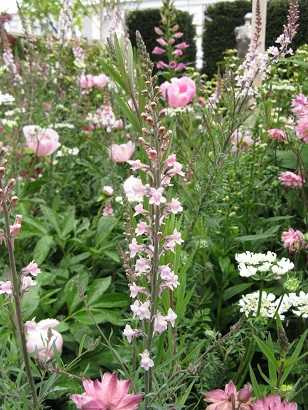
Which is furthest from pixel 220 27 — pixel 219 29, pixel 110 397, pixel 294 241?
pixel 110 397

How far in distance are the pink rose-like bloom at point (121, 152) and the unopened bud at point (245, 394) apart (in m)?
1.43

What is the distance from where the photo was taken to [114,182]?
6.84 feet

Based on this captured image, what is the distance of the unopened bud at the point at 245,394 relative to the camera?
777mm

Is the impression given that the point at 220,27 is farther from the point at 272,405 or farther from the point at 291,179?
the point at 272,405

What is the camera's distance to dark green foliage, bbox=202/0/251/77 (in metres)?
9.61

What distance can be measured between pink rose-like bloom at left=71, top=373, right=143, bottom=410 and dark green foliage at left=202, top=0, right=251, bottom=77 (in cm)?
924

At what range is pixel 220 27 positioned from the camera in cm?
980

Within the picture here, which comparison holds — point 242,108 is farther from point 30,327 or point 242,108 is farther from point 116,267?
point 30,327

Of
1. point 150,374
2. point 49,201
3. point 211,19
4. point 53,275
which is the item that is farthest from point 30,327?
point 211,19

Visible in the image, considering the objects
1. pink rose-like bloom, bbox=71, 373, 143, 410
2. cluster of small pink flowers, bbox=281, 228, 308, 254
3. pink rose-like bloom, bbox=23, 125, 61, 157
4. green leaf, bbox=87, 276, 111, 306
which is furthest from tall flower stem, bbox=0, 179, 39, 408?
pink rose-like bloom, bbox=23, 125, 61, 157

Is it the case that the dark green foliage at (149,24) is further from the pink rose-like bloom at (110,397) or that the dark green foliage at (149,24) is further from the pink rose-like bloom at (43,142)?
the pink rose-like bloom at (110,397)

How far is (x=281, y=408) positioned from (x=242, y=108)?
3.45 ft

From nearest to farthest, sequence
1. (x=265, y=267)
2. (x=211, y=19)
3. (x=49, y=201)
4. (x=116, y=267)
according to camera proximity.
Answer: (x=265, y=267)
(x=116, y=267)
(x=49, y=201)
(x=211, y=19)

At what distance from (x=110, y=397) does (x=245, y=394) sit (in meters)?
0.21
